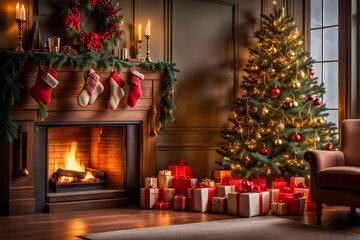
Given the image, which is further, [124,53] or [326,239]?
[124,53]

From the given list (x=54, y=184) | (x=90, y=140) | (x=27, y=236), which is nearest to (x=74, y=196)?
(x=54, y=184)

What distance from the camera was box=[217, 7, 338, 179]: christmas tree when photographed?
6.77 m

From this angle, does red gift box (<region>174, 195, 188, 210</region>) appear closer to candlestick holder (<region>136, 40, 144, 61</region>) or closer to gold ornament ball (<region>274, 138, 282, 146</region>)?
gold ornament ball (<region>274, 138, 282, 146</region>)

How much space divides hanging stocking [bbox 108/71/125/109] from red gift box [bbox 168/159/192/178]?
96 cm

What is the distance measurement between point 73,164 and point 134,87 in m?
0.99

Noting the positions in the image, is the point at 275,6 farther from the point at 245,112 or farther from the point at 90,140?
the point at 90,140

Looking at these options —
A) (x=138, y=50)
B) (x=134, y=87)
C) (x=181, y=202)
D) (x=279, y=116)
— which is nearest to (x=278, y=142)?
(x=279, y=116)

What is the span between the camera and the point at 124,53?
6512mm

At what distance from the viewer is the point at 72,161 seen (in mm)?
6555

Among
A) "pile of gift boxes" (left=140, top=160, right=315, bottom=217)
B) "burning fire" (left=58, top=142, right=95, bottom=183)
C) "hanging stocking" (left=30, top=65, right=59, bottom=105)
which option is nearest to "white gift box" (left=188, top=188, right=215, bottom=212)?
"pile of gift boxes" (left=140, top=160, right=315, bottom=217)

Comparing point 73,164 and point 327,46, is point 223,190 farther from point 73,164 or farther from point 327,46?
point 327,46

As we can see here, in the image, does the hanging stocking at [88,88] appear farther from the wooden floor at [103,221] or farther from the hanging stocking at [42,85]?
the wooden floor at [103,221]

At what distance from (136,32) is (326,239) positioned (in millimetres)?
3023

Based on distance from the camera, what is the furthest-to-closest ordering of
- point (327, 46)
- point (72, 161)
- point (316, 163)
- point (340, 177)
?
point (327, 46) → point (72, 161) → point (316, 163) → point (340, 177)
